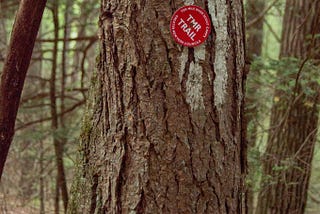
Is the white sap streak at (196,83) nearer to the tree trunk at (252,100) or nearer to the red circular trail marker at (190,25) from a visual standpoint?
the red circular trail marker at (190,25)

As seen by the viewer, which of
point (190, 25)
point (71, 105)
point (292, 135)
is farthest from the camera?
point (71, 105)

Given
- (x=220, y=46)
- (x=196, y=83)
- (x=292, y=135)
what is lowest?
(x=292, y=135)

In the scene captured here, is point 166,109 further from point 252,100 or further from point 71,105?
point 71,105

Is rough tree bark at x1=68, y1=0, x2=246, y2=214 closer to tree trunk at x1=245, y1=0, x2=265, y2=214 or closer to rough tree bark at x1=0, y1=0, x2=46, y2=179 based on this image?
rough tree bark at x1=0, y1=0, x2=46, y2=179

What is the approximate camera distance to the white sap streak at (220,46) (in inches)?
69.1

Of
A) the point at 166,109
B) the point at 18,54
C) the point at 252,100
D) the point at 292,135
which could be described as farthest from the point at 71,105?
the point at 166,109

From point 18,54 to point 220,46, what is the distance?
90cm

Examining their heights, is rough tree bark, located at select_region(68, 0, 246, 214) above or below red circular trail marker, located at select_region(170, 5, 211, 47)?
below

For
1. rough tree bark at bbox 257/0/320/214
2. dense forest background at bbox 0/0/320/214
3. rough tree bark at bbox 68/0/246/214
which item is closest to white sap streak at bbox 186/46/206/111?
rough tree bark at bbox 68/0/246/214

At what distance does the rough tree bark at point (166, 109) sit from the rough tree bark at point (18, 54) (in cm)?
41

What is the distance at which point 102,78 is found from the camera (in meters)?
1.85

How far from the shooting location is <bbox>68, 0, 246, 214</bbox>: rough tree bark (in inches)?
68.4

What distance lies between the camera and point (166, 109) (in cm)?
174

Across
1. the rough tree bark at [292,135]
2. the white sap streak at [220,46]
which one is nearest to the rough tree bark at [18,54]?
Result: the white sap streak at [220,46]
